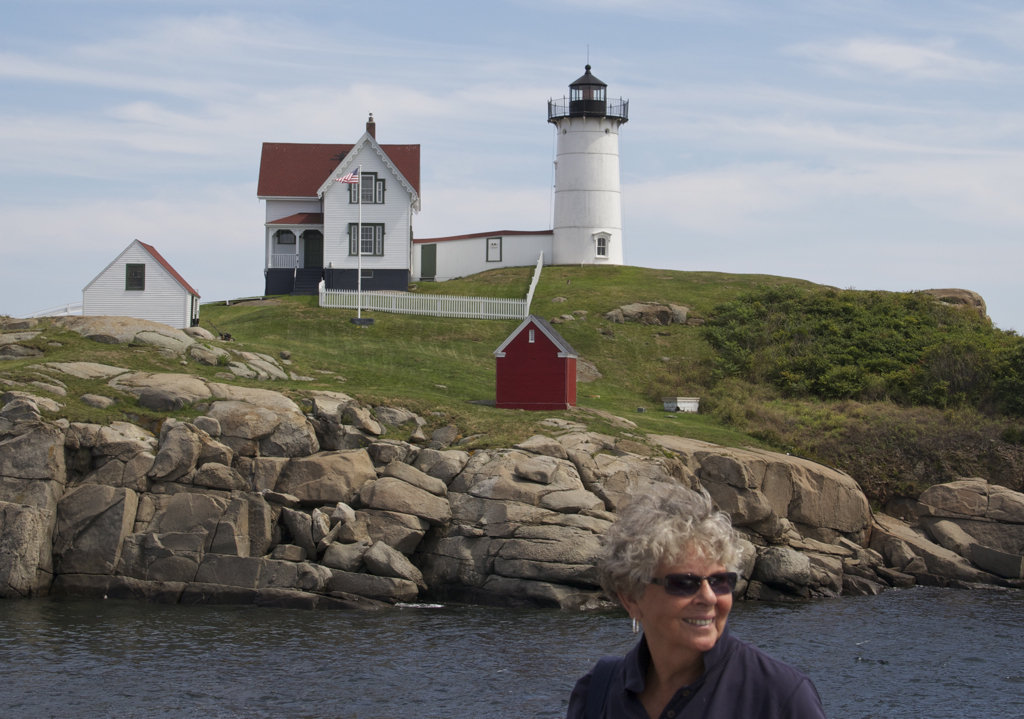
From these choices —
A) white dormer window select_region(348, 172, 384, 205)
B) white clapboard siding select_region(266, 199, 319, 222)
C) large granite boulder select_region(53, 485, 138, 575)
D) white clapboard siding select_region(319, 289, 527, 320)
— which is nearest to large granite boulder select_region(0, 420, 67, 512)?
large granite boulder select_region(53, 485, 138, 575)

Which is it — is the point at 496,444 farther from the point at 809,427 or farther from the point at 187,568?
the point at 809,427

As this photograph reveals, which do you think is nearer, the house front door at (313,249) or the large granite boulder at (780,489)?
the large granite boulder at (780,489)

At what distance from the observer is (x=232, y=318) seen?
47406mm

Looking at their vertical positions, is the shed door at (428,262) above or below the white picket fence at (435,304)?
above

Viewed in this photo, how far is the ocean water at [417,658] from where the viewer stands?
17.4 meters

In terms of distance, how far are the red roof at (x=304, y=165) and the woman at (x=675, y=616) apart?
4975cm

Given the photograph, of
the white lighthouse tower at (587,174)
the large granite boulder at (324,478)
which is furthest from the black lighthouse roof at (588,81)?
the large granite boulder at (324,478)

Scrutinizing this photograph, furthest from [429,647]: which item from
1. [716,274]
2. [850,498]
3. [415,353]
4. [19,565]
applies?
[716,274]

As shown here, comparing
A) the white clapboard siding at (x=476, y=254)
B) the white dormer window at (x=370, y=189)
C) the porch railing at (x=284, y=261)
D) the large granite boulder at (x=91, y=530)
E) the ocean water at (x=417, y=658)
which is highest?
the white dormer window at (x=370, y=189)

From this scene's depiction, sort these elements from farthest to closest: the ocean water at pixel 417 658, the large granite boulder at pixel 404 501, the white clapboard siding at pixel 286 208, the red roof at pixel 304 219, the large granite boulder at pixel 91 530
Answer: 1. the white clapboard siding at pixel 286 208
2. the red roof at pixel 304 219
3. the large granite boulder at pixel 404 501
4. the large granite boulder at pixel 91 530
5. the ocean water at pixel 417 658

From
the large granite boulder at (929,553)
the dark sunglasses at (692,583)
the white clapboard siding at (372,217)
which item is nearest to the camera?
the dark sunglasses at (692,583)

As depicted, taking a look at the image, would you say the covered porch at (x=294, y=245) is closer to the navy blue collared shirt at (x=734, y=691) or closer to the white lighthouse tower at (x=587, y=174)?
the white lighthouse tower at (x=587, y=174)

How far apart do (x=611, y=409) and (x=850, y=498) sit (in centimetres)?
944

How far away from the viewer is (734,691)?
13.1 ft
